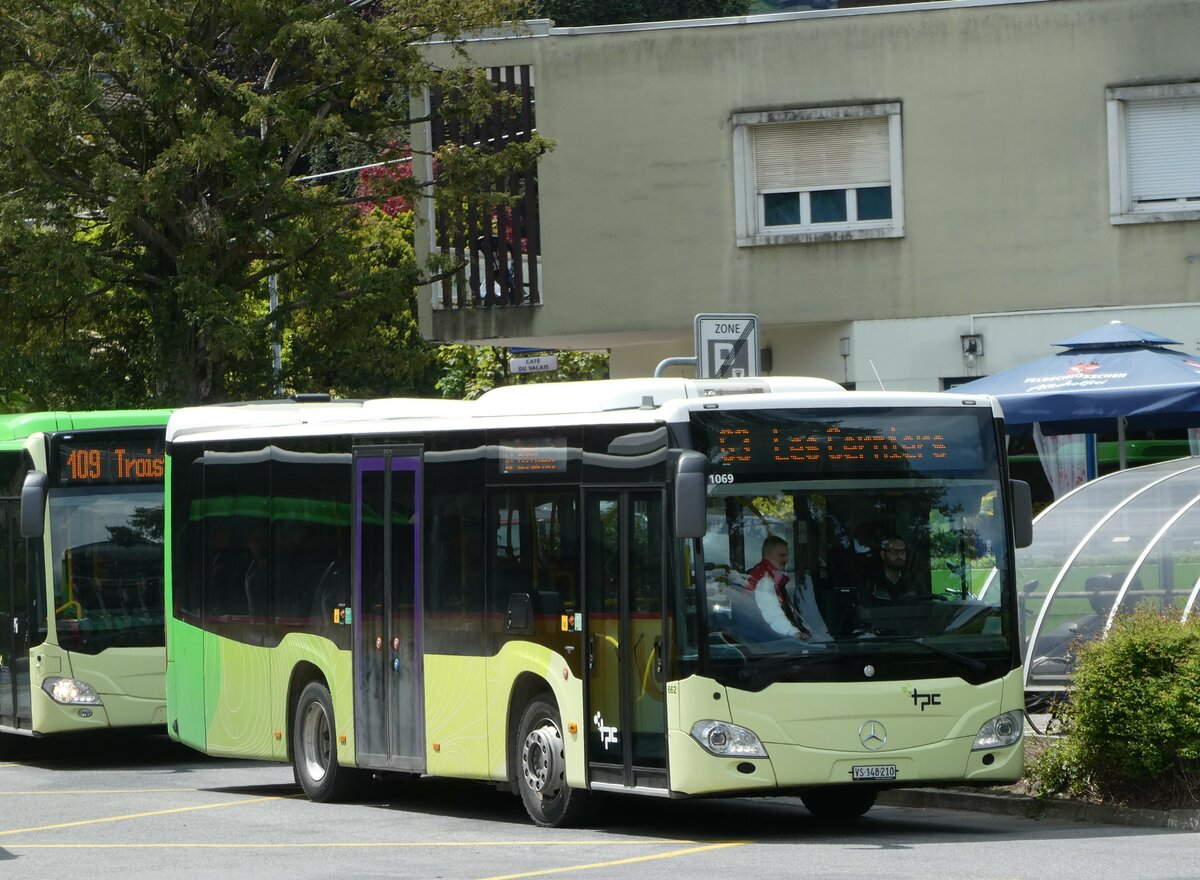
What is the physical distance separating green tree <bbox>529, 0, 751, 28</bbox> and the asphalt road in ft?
85.4

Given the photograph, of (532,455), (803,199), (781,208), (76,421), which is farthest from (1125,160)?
(532,455)

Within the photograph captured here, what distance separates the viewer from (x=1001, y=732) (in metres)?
12.4

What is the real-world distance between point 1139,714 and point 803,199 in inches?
587

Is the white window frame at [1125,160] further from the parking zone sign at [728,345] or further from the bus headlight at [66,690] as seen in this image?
the bus headlight at [66,690]

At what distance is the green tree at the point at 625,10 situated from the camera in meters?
40.8

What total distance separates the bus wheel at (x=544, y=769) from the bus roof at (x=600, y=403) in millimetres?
1811

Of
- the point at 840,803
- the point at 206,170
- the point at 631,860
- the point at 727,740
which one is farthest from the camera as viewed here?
the point at 206,170

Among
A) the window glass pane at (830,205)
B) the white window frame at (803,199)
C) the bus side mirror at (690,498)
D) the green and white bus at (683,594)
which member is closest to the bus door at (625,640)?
the green and white bus at (683,594)

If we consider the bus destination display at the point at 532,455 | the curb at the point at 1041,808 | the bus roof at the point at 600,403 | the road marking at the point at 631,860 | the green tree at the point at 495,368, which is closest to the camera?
the road marking at the point at 631,860

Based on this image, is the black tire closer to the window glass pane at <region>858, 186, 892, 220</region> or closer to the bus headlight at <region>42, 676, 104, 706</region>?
the bus headlight at <region>42, 676, 104, 706</region>

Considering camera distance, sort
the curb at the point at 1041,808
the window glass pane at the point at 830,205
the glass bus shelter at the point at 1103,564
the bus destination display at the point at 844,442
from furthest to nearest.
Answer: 1. the window glass pane at the point at 830,205
2. the glass bus shelter at the point at 1103,564
3. the curb at the point at 1041,808
4. the bus destination display at the point at 844,442

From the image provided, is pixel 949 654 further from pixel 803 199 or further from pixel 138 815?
pixel 803 199

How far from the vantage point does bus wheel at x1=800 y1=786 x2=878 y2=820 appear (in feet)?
44.2

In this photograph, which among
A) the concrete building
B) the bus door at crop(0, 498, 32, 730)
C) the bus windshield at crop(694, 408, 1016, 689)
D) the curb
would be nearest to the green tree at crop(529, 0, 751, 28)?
the concrete building
